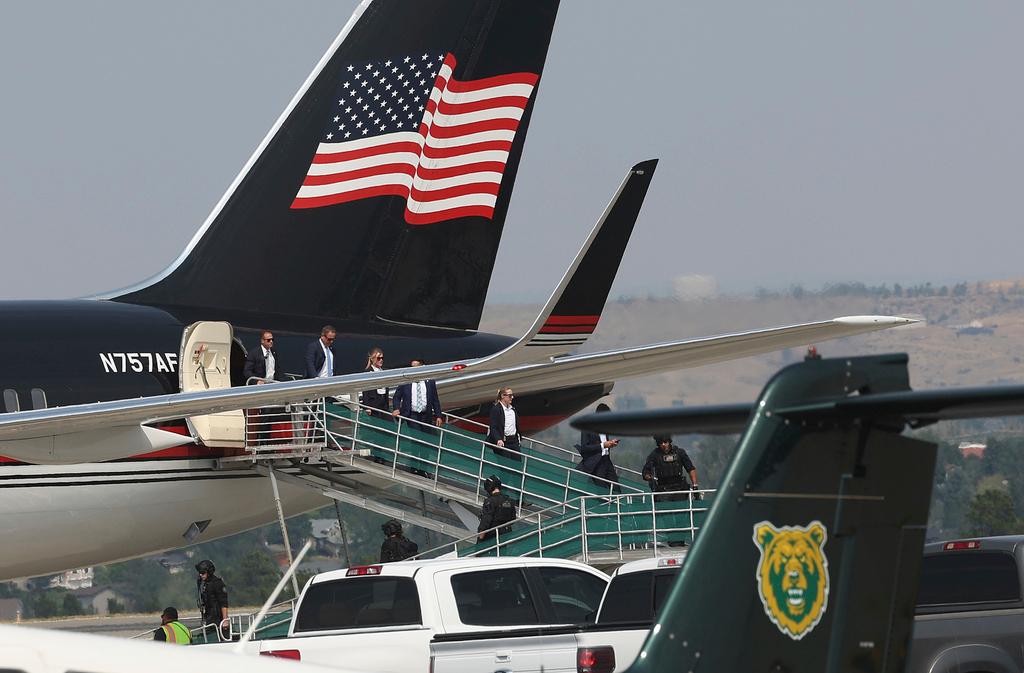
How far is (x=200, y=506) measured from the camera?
75.6ft

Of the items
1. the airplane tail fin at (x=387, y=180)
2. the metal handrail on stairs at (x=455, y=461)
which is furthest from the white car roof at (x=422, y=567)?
the airplane tail fin at (x=387, y=180)

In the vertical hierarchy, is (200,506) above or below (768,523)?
below

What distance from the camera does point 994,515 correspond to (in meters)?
54.3

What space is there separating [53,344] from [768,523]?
15.8 m

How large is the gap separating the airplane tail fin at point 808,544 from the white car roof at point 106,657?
7.02ft

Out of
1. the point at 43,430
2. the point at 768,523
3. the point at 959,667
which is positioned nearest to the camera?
the point at 768,523

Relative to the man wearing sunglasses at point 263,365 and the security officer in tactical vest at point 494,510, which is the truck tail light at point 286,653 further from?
the man wearing sunglasses at point 263,365

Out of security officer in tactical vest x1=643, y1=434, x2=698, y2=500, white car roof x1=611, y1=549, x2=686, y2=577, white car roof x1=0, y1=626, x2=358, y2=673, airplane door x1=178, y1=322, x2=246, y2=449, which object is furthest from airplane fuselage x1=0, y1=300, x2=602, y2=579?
white car roof x1=0, y1=626, x2=358, y2=673

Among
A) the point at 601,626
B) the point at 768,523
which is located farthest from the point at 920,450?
the point at 601,626

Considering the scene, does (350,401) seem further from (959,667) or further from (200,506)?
(959,667)

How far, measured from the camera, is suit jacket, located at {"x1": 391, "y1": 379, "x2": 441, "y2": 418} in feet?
75.6

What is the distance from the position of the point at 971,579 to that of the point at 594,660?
3372 millimetres

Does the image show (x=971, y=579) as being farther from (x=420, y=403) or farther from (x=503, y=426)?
(x=420, y=403)

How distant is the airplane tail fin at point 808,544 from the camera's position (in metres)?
7.63
